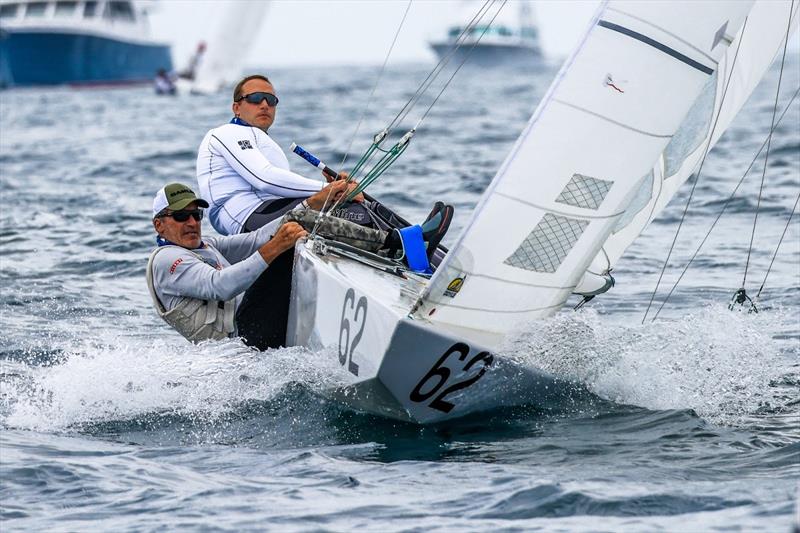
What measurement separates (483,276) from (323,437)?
2.69 feet

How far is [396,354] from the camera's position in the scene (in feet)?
14.3

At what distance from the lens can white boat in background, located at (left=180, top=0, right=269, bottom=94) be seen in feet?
118

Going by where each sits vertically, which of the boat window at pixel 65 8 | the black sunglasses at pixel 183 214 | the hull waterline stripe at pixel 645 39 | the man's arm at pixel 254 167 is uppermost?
the hull waterline stripe at pixel 645 39

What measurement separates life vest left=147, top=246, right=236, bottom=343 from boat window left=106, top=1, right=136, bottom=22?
45094 millimetres

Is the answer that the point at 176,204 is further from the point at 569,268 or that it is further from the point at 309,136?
the point at 309,136

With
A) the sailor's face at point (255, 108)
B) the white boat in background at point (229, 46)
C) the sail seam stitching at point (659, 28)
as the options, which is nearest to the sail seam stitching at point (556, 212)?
the sail seam stitching at point (659, 28)

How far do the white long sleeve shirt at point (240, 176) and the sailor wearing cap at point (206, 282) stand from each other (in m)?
0.38

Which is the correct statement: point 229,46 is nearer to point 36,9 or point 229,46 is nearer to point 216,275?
point 36,9

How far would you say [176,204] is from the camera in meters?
5.07

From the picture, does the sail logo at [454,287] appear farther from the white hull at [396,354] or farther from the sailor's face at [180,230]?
the sailor's face at [180,230]

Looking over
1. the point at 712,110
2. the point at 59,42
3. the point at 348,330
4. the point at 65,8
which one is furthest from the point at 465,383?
the point at 65,8

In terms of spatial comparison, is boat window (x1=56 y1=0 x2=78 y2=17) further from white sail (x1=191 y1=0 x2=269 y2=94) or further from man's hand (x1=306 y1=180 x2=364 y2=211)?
man's hand (x1=306 y1=180 x2=364 y2=211)

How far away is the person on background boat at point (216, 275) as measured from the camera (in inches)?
196

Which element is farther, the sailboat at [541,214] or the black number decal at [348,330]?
the black number decal at [348,330]
